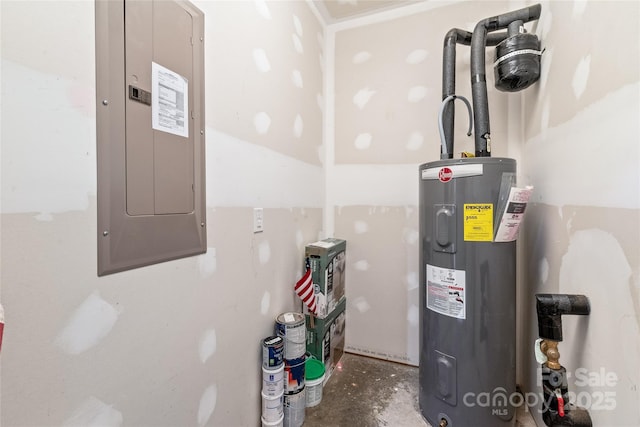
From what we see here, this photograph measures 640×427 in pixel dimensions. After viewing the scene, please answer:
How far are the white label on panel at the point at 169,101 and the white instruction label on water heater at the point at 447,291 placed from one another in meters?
1.24

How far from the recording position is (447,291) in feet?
4.21

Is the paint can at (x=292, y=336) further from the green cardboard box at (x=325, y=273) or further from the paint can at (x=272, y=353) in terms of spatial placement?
the green cardboard box at (x=325, y=273)

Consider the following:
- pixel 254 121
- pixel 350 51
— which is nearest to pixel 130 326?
pixel 254 121

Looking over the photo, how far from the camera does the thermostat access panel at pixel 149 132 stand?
26.6 inches

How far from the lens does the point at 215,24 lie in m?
1.02

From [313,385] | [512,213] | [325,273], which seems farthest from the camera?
[325,273]

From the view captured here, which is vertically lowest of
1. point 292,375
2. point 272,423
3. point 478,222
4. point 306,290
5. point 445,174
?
point 272,423

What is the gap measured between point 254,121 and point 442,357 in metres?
1.46

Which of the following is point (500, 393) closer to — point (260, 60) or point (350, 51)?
point (260, 60)

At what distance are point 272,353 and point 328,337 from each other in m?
0.59

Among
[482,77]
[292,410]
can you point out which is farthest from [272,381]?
[482,77]

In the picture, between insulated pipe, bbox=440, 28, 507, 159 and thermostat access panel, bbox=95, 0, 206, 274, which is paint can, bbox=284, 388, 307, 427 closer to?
thermostat access panel, bbox=95, 0, 206, 274

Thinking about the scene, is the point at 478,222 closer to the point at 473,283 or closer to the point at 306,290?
the point at 473,283

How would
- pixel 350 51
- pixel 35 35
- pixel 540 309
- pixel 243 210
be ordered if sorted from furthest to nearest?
1. pixel 350 51
2. pixel 243 210
3. pixel 540 309
4. pixel 35 35
